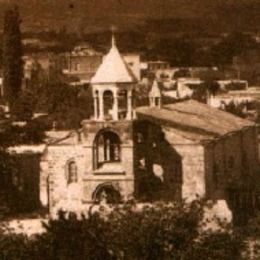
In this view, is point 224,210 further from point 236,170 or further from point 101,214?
point 236,170

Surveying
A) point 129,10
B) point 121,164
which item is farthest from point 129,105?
point 129,10

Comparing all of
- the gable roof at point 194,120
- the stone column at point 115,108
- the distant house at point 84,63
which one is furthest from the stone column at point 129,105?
the distant house at point 84,63

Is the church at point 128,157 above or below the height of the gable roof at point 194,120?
below

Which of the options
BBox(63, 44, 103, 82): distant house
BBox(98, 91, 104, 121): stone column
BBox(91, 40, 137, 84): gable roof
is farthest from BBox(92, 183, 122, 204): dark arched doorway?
BBox(63, 44, 103, 82): distant house

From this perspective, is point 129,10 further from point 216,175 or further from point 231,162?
point 216,175

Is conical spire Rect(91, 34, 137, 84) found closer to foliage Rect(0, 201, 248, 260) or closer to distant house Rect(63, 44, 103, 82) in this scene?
foliage Rect(0, 201, 248, 260)

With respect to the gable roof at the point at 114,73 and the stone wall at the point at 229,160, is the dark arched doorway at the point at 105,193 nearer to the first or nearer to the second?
the gable roof at the point at 114,73
